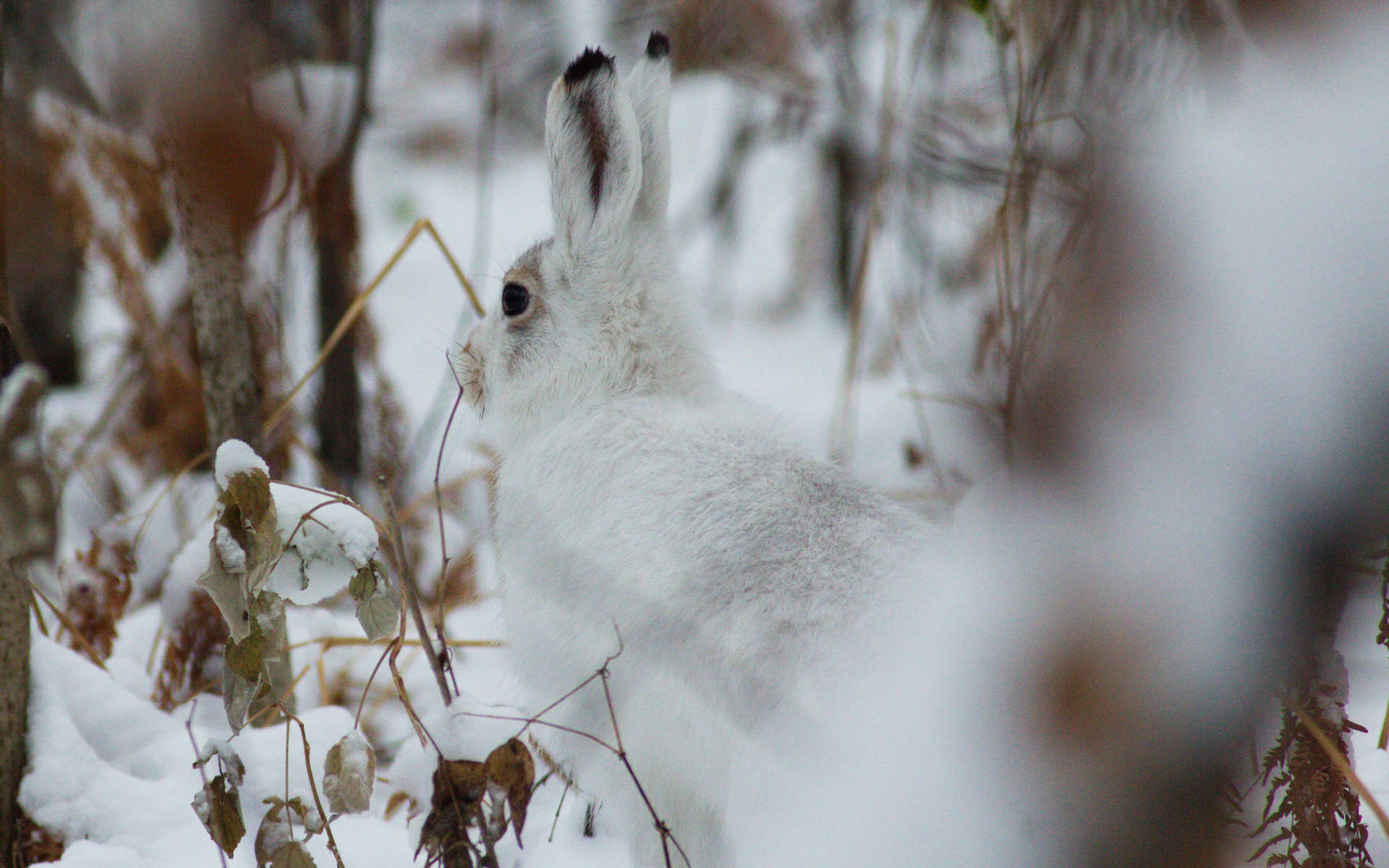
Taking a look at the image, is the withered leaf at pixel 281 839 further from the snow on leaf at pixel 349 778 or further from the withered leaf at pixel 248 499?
the withered leaf at pixel 248 499

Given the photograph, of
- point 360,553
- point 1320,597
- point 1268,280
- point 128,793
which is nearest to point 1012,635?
point 1320,597

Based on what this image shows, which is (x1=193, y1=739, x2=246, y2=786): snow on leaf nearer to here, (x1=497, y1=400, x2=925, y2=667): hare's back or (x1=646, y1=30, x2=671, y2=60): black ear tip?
(x1=497, y1=400, x2=925, y2=667): hare's back

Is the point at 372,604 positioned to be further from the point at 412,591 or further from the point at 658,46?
the point at 658,46

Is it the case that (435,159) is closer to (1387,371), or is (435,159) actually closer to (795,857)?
(795,857)

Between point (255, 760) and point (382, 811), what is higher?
point (255, 760)

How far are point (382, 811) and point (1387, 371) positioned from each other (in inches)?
83.0

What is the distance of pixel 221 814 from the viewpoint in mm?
1479

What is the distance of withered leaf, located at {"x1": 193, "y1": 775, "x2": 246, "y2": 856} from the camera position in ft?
4.85

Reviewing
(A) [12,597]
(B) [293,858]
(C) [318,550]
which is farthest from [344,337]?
(B) [293,858]

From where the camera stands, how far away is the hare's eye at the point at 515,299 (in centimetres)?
219

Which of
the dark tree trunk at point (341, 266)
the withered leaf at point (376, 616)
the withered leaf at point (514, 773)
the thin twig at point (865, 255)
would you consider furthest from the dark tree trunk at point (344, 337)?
the withered leaf at point (514, 773)

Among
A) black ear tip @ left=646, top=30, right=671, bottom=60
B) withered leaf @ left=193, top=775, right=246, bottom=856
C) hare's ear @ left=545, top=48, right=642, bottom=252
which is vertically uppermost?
black ear tip @ left=646, top=30, right=671, bottom=60

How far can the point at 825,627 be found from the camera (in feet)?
5.10

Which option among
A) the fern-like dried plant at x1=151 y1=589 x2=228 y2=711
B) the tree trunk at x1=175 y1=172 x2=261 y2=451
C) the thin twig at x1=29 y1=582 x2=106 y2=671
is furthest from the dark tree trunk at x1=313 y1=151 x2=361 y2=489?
the thin twig at x1=29 y1=582 x2=106 y2=671
